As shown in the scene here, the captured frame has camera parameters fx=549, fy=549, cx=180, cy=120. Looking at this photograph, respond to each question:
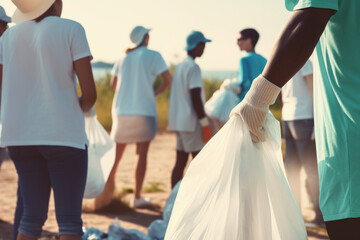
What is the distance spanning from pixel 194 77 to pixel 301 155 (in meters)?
1.21

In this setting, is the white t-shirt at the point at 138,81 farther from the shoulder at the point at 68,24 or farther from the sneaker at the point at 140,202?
the shoulder at the point at 68,24

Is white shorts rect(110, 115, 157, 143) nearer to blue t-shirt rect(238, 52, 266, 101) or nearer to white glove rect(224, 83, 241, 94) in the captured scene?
white glove rect(224, 83, 241, 94)

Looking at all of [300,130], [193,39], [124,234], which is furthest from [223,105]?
[124,234]

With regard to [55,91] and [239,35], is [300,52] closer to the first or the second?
[55,91]

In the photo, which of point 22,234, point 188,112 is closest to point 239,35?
point 188,112

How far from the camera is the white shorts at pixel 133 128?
505 cm

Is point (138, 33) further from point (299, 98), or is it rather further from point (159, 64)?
point (299, 98)

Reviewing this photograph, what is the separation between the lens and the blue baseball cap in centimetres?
513

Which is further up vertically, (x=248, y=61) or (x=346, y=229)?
(x=248, y=61)

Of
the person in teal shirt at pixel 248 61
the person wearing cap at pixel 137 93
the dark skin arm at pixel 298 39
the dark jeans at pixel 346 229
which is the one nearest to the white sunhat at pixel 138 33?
the person wearing cap at pixel 137 93

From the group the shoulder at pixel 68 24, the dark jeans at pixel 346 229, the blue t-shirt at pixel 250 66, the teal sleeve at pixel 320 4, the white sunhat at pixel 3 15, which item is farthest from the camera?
the blue t-shirt at pixel 250 66

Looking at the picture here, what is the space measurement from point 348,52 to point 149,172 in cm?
572

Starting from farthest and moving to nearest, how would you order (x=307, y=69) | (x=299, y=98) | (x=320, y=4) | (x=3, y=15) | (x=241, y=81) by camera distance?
1. (x=241, y=81)
2. (x=299, y=98)
3. (x=307, y=69)
4. (x=3, y=15)
5. (x=320, y=4)

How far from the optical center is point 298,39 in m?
1.69
